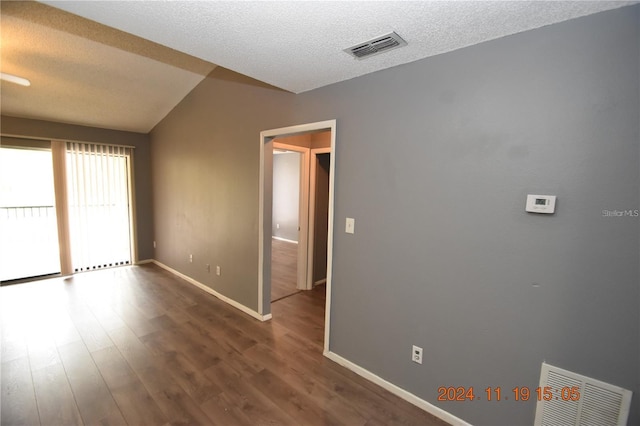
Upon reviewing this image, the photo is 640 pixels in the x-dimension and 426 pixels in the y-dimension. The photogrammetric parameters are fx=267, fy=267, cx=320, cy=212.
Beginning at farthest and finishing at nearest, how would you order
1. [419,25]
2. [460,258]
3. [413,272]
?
[413,272], [460,258], [419,25]

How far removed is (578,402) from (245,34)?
268cm

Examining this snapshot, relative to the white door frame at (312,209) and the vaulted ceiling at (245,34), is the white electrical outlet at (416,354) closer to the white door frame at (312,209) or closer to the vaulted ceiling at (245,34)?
the vaulted ceiling at (245,34)

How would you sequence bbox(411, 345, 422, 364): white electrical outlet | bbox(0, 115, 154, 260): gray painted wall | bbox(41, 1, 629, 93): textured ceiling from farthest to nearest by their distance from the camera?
1. bbox(0, 115, 154, 260): gray painted wall
2. bbox(411, 345, 422, 364): white electrical outlet
3. bbox(41, 1, 629, 93): textured ceiling

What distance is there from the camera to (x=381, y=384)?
83.2 inches

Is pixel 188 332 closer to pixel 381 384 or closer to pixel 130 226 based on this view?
pixel 381 384

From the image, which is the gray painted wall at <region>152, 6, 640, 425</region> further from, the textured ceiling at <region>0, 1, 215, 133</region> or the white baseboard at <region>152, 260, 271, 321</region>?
the textured ceiling at <region>0, 1, 215, 133</region>

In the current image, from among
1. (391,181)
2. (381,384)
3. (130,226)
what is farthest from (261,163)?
(130,226)

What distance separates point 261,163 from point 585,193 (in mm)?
2603

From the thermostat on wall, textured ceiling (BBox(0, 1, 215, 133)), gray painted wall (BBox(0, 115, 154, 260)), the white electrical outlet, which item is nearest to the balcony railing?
gray painted wall (BBox(0, 115, 154, 260))

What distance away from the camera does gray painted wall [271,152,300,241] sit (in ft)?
23.9

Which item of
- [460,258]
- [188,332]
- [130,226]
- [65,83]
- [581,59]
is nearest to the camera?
[581,59]

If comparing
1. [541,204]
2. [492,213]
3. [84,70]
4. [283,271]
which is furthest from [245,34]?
[283,271]

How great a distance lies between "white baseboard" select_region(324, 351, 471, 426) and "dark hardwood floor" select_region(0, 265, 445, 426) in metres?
0.05

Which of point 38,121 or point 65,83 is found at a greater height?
point 65,83
